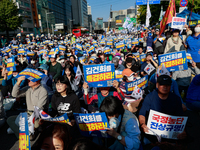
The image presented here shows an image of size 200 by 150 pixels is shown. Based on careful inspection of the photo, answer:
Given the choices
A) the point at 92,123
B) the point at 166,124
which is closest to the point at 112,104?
the point at 92,123

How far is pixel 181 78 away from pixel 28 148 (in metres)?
4.93

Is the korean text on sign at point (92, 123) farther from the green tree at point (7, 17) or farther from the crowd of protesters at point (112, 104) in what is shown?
the green tree at point (7, 17)

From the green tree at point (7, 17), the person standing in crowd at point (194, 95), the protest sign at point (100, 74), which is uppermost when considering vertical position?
the green tree at point (7, 17)

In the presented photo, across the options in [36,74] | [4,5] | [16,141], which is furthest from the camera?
[4,5]

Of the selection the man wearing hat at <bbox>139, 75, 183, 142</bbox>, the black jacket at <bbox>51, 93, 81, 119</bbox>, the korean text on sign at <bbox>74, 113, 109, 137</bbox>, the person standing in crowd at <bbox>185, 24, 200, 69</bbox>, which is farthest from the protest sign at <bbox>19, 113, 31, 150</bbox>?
the person standing in crowd at <bbox>185, 24, 200, 69</bbox>

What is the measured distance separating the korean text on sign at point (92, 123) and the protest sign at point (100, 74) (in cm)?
114

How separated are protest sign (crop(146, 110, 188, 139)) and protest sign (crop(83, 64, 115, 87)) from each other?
4.35 ft

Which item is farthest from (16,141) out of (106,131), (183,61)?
(183,61)

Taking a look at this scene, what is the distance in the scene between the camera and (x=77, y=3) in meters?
131

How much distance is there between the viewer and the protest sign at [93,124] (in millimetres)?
2172

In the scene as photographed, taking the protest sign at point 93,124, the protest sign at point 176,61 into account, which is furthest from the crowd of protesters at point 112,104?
the protest sign at point 176,61

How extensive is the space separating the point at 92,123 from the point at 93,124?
2cm

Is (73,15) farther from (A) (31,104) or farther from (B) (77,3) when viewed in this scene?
(A) (31,104)

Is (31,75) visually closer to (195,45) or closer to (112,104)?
(112,104)
